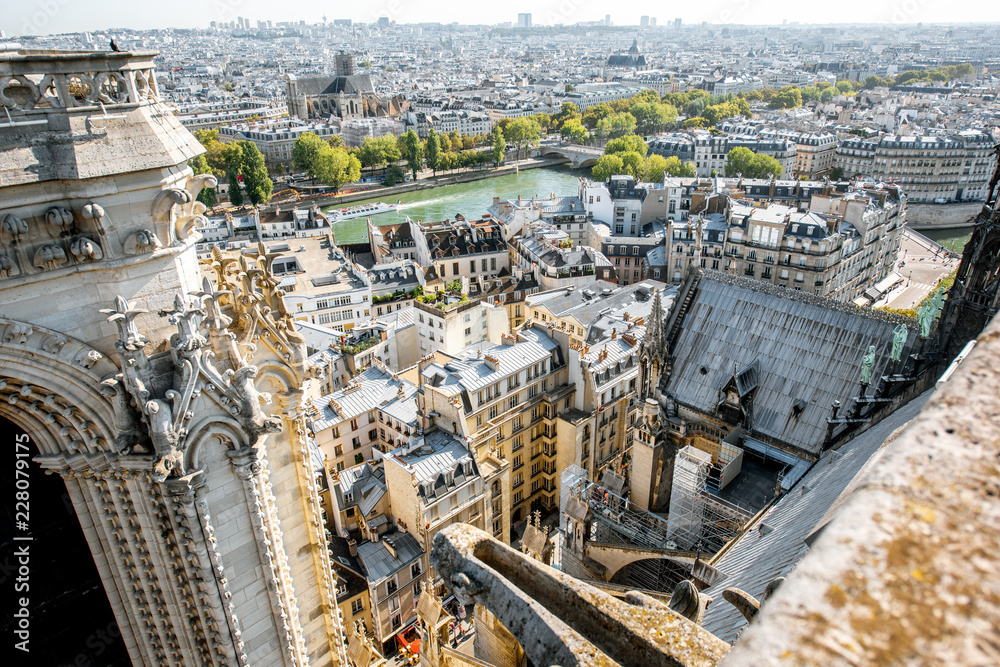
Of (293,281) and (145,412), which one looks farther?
(293,281)

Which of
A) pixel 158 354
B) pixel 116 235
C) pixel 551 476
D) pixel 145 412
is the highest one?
pixel 116 235

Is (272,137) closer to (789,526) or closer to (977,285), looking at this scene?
(977,285)

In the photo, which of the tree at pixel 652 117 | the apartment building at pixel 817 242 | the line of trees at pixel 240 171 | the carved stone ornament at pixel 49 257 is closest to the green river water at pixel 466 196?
the line of trees at pixel 240 171

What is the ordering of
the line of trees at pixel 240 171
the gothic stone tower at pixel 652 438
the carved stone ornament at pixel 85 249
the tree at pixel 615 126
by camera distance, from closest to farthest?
the carved stone ornament at pixel 85 249 < the gothic stone tower at pixel 652 438 < the line of trees at pixel 240 171 < the tree at pixel 615 126

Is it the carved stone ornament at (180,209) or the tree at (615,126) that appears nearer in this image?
the carved stone ornament at (180,209)

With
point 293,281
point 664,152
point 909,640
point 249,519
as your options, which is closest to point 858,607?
point 909,640

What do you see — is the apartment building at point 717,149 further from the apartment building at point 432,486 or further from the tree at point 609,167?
the apartment building at point 432,486

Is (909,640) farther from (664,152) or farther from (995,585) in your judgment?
(664,152)
